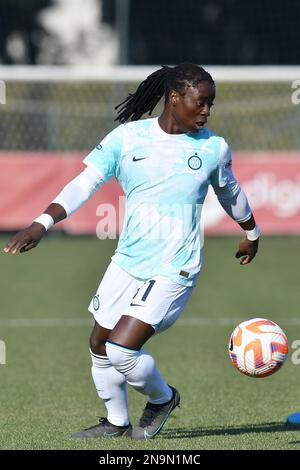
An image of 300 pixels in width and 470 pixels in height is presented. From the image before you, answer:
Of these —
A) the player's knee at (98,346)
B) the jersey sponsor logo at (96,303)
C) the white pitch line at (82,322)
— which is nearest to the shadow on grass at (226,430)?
the player's knee at (98,346)

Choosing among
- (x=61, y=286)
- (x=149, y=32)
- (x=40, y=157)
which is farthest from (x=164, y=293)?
(x=149, y=32)

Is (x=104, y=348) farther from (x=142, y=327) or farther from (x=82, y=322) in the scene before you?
(x=82, y=322)

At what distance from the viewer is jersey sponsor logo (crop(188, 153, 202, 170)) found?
6.12 meters

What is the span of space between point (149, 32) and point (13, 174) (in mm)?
4504

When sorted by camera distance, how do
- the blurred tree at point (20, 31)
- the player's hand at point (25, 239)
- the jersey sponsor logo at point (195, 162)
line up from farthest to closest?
the blurred tree at point (20, 31), the jersey sponsor logo at point (195, 162), the player's hand at point (25, 239)

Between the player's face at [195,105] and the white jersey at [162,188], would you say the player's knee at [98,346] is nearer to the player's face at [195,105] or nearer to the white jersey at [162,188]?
the white jersey at [162,188]

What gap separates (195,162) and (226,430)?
1.75 meters

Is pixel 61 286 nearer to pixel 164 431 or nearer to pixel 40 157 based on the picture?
pixel 40 157

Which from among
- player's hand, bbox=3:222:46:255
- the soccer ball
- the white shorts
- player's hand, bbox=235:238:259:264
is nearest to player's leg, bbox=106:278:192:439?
the white shorts

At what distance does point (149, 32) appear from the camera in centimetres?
2128

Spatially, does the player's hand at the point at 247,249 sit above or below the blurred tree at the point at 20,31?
above

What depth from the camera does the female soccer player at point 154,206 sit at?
6043 millimetres

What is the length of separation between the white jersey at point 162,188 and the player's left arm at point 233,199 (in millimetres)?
34

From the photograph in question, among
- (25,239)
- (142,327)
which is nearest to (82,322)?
(142,327)
